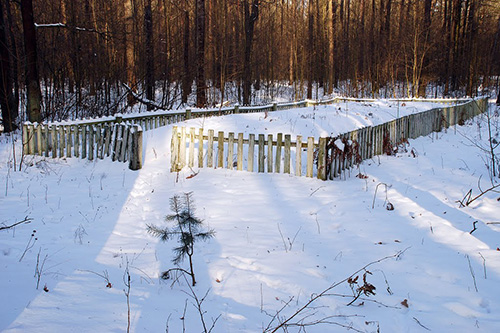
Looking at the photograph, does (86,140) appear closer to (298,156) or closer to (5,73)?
(298,156)

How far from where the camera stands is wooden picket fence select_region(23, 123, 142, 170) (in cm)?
798

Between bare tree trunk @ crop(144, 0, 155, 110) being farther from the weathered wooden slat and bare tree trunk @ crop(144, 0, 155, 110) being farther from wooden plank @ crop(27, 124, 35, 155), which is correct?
the weathered wooden slat

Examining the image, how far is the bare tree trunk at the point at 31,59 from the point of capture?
10234mm

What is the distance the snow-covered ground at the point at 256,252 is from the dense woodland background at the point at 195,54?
266 inches

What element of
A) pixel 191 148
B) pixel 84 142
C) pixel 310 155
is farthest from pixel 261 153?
pixel 84 142

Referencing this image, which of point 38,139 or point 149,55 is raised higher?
point 149,55

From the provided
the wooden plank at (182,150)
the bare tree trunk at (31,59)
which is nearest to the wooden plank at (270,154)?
the wooden plank at (182,150)

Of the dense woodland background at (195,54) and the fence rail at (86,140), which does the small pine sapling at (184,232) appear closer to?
the fence rail at (86,140)

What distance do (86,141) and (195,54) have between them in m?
21.7

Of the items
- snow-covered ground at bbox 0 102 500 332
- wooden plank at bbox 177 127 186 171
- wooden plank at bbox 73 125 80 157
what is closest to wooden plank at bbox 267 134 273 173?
snow-covered ground at bbox 0 102 500 332

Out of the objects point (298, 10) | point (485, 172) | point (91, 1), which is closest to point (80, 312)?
point (485, 172)

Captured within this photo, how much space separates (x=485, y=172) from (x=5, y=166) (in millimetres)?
11034

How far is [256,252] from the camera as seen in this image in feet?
13.8

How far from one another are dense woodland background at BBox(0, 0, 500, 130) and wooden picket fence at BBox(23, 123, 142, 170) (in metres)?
1.88
